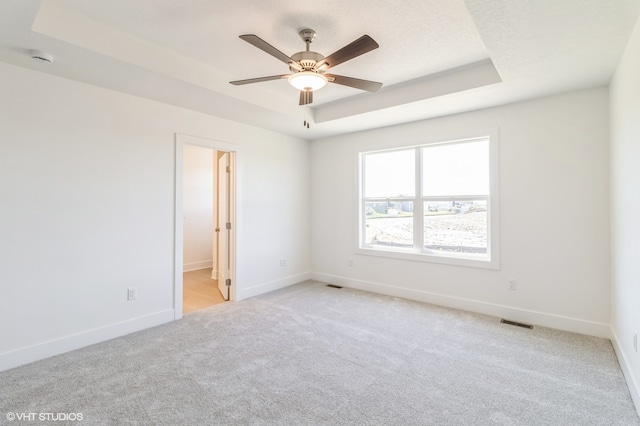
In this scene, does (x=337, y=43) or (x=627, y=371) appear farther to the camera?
(x=337, y=43)

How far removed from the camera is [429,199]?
13.8ft

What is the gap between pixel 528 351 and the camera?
273cm

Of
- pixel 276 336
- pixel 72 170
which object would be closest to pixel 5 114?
pixel 72 170

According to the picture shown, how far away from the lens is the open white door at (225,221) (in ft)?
14.3

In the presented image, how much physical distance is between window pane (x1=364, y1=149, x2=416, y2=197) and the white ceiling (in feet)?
3.42

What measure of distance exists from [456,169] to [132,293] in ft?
13.7

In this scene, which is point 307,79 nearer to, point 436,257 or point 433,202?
point 433,202

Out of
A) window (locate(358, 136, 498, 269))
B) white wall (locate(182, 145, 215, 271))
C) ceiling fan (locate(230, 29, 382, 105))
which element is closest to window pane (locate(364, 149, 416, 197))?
window (locate(358, 136, 498, 269))

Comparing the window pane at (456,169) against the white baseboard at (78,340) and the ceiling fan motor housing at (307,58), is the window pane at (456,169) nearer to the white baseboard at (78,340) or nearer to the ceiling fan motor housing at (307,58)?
the ceiling fan motor housing at (307,58)

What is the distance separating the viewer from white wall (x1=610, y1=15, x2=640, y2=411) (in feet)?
6.67

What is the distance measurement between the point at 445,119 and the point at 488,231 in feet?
5.08

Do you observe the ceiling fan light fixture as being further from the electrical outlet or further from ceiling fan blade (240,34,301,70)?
the electrical outlet

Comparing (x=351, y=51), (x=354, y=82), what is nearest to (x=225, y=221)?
(x=354, y=82)

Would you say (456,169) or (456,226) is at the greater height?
(456,169)
